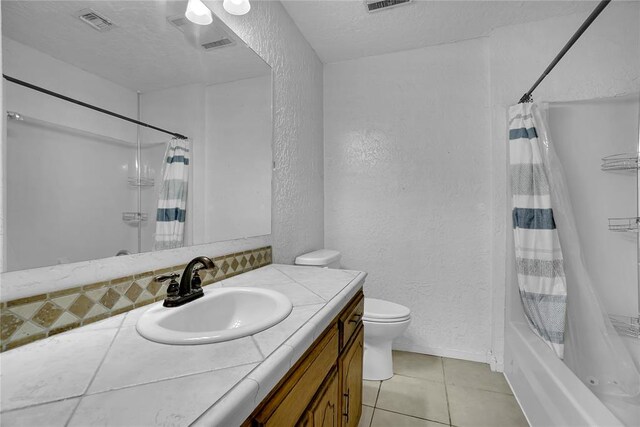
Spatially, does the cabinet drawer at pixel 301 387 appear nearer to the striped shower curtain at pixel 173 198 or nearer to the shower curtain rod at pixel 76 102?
the striped shower curtain at pixel 173 198

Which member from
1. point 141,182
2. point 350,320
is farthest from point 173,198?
point 350,320

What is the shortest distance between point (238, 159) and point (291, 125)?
65 cm

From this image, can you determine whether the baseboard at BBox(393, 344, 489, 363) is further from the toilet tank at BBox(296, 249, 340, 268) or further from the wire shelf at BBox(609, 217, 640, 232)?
the wire shelf at BBox(609, 217, 640, 232)

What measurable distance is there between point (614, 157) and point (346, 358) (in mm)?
1991

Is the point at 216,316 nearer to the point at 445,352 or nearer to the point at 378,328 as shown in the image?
the point at 378,328

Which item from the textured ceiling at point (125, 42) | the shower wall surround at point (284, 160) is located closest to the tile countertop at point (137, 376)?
the shower wall surround at point (284, 160)

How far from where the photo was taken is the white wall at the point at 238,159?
1.27 meters

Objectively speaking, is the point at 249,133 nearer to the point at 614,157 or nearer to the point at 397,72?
the point at 397,72

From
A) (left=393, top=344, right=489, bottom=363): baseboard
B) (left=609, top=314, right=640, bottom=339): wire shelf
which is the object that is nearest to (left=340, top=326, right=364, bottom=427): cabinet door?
(left=393, top=344, right=489, bottom=363): baseboard

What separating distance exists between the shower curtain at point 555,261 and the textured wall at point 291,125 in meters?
1.37

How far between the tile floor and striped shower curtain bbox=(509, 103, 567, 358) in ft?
1.49

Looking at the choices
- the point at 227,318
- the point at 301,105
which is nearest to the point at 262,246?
the point at 227,318

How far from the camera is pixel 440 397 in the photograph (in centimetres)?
172

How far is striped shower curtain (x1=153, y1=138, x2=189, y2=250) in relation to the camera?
1.02 meters
